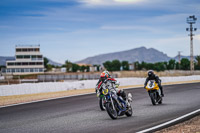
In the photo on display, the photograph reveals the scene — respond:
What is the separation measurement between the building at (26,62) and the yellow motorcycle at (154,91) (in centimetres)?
9804

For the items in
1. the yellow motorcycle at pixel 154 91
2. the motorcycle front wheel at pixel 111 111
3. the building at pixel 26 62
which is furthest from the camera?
the building at pixel 26 62

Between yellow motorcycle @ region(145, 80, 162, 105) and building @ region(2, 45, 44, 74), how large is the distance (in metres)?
98.0

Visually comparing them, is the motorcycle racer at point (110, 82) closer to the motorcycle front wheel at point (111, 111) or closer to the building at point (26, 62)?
the motorcycle front wheel at point (111, 111)

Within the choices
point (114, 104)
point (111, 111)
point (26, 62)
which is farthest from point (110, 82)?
point (26, 62)

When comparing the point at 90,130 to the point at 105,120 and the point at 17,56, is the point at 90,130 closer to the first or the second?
the point at 105,120

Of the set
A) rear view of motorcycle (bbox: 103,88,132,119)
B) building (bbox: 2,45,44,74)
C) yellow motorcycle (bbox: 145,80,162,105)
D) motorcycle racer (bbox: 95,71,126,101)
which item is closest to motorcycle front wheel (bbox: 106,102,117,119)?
rear view of motorcycle (bbox: 103,88,132,119)

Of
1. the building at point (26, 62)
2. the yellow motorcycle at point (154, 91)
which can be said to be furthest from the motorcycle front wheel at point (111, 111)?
the building at point (26, 62)

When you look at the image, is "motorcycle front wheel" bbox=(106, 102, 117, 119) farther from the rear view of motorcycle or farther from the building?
the building

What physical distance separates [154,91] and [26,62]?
9842cm

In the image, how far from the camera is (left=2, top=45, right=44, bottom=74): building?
357ft

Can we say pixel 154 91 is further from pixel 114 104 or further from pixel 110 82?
pixel 114 104

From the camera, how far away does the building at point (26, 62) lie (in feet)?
357

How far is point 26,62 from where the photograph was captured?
109 metres

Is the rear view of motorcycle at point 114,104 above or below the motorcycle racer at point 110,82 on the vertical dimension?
below
